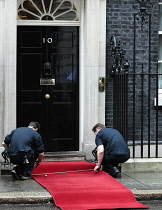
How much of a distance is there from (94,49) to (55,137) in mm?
2049

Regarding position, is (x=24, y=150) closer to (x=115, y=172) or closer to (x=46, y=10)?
(x=115, y=172)

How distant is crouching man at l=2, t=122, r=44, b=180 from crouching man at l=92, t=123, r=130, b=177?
111cm

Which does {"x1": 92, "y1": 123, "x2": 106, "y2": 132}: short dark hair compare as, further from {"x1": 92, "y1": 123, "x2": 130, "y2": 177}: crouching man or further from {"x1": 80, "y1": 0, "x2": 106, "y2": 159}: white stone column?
{"x1": 80, "y1": 0, "x2": 106, "y2": 159}: white stone column

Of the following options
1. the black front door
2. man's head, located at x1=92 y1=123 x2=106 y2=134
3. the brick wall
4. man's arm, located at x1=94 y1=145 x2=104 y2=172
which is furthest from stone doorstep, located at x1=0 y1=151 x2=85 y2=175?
man's arm, located at x1=94 y1=145 x2=104 y2=172

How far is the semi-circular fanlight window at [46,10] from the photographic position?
41.6 ft

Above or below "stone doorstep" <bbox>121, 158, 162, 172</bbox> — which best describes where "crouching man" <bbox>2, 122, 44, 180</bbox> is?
above

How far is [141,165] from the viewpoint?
38.5 ft

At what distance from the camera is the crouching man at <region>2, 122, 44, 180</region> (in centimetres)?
1062

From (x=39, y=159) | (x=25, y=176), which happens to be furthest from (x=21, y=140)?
(x=25, y=176)

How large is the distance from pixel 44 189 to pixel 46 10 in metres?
4.51

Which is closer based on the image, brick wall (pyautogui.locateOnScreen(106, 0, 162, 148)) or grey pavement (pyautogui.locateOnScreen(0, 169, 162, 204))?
grey pavement (pyautogui.locateOnScreen(0, 169, 162, 204))

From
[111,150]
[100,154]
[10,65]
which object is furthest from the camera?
[10,65]

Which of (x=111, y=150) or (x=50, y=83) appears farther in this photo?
(x=50, y=83)

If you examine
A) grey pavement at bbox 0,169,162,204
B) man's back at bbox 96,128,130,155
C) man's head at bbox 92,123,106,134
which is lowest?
grey pavement at bbox 0,169,162,204
